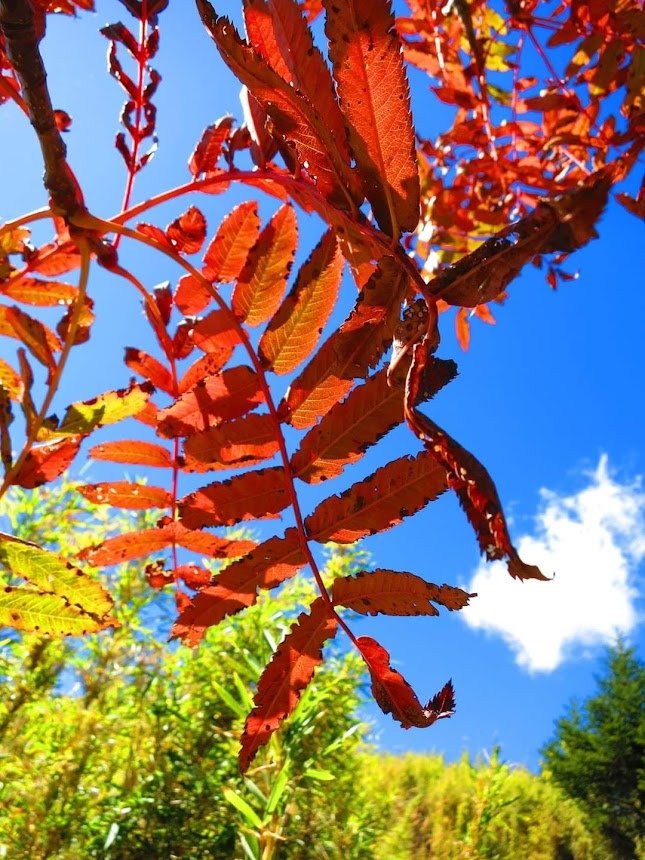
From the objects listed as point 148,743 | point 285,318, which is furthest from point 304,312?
point 148,743

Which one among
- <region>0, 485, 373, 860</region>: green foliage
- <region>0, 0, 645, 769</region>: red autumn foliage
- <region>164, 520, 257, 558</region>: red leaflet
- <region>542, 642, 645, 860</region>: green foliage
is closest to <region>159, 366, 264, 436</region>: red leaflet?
<region>0, 0, 645, 769</region>: red autumn foliage

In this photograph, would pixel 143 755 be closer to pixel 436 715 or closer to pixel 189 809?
pixel 189 809

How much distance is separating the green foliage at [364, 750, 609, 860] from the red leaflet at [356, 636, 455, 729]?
1923 mm

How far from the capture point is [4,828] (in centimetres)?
146

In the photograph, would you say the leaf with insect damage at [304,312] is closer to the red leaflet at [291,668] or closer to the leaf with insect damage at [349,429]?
the leaf with insect damage at [349,429]

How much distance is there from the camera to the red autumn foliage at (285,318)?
12.3 inches

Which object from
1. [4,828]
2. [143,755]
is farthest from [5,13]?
[143,755]

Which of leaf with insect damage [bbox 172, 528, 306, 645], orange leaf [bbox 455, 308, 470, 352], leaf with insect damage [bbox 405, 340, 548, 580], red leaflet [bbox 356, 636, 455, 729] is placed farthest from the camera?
orange leaf [bbox 455, 308, 470, 352]

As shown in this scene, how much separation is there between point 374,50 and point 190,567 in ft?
1.69

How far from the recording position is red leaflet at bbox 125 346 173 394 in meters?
0.71

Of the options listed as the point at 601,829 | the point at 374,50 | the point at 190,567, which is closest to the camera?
the point at 374,50

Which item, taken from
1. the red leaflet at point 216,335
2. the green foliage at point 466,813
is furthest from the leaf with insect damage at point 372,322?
the green foliage at point 466,813

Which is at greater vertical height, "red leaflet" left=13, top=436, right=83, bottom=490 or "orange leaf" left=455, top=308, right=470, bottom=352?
"orange leaf" left=455, top=308, right=470, bottom=352

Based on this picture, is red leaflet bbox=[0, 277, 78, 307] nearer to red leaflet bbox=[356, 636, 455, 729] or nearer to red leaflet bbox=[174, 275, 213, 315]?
red leaflet bbox=[174, 275, 213, 315]
